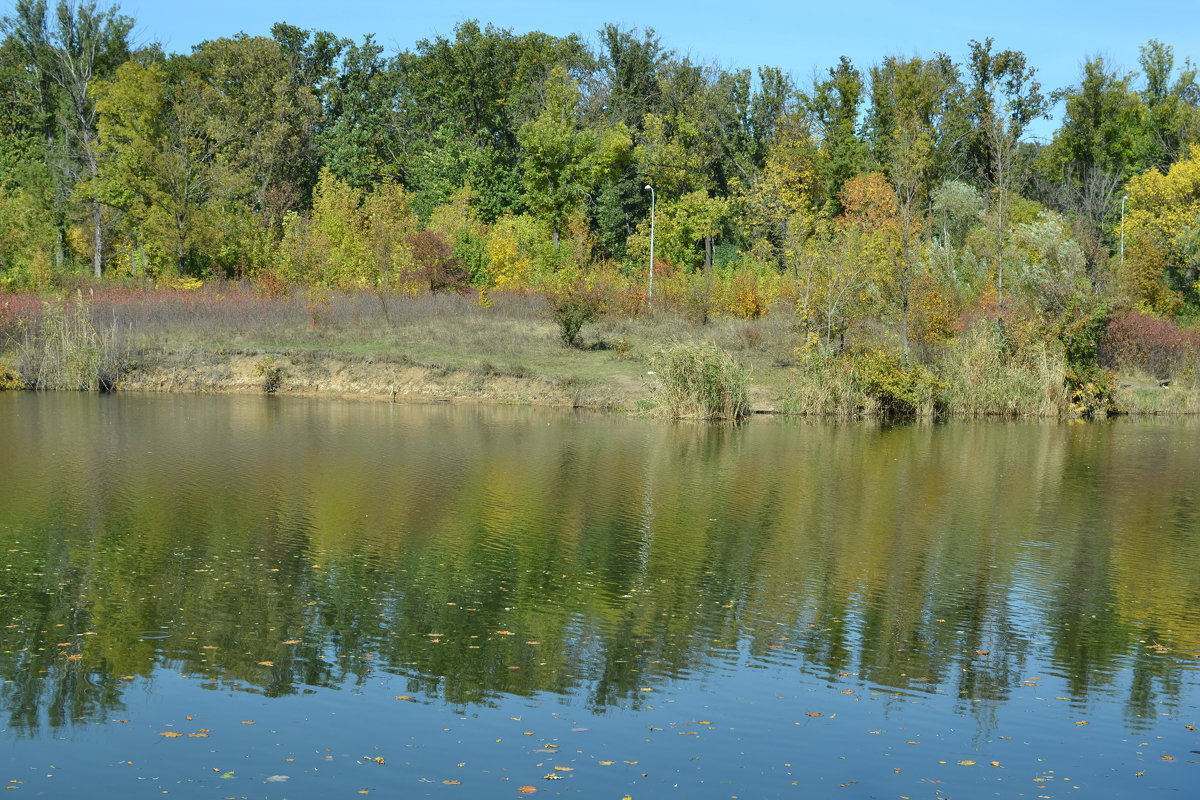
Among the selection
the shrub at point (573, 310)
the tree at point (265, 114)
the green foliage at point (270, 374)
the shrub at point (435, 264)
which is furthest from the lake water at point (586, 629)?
the tree at point (265, 114)

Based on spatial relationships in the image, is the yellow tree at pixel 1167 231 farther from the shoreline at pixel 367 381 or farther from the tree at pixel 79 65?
the tree at pixel 79 65

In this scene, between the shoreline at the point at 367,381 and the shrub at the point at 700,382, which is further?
the shoreline at the point at 367,381

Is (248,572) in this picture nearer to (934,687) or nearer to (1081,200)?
(934,687)

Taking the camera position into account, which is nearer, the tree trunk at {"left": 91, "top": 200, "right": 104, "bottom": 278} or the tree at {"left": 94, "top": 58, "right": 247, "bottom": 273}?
the tree at {"left": 94, "top": 58, "right": 247, "bottom": 273}

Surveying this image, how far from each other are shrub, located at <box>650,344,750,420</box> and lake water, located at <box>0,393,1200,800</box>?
9.46 metres

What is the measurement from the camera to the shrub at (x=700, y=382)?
3456 cm

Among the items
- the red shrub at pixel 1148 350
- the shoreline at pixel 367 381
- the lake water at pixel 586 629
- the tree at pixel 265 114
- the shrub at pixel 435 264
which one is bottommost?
the lake water at pixel 586 629

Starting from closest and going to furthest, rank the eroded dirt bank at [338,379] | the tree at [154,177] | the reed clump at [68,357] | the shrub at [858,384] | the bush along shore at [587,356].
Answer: the shrub at [858,384] → the bush along shore at [587,356] → the reed clump at [68,357] → the eroded dirt bank at [338,379] → the tree at [154,177]

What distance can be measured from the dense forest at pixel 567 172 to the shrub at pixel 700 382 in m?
7.43

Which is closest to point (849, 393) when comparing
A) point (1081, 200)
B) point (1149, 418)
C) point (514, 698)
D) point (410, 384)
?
point (1149, 418)

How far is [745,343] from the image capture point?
4325 centimetres

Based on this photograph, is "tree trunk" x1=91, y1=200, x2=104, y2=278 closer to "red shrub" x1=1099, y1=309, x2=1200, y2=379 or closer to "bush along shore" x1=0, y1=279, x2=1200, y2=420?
"bush along shore" x1=0, y1=279, x2=1200, y2=420

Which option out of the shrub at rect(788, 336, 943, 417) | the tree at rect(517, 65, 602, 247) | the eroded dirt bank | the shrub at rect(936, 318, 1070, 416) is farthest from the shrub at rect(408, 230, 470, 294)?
the shrub at rect(936, 318, 1070, 416)

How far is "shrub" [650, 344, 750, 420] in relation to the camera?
113 ft
